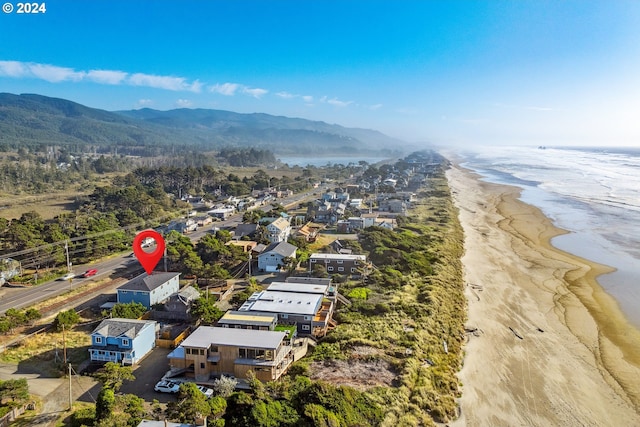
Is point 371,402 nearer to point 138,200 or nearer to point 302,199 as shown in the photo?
point 138,200

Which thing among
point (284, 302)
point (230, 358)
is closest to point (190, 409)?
point (230, 358)

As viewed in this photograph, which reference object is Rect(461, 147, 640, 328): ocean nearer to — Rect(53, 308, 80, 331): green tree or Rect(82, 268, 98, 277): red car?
Rect(53, 308, 80, 331): green tree

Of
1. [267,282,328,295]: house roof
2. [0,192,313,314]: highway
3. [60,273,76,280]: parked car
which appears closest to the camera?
[267,282,328,295]: house roof

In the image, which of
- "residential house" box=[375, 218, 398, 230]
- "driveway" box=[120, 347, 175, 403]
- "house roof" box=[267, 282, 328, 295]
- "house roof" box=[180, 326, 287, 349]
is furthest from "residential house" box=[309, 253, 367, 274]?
"driveway" box=[120, 347, 175, 403]

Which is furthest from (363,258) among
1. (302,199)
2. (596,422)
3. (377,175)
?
(377,175)

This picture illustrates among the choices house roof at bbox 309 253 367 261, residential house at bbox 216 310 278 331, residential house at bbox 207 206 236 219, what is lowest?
residential house at bbox 207 206 236 219

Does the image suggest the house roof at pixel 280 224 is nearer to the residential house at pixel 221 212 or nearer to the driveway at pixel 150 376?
the residential house at pixel 221 212

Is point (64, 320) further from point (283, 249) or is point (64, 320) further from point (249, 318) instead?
point (283, 249)
